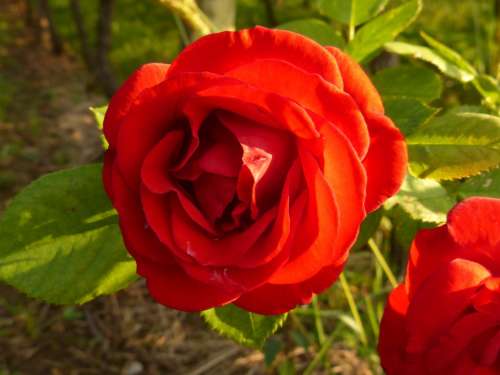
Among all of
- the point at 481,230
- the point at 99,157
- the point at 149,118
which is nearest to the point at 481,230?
the point at 481,230

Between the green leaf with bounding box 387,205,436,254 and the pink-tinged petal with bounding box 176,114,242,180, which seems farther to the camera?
the green leaf with bounding box 387,205,436,254

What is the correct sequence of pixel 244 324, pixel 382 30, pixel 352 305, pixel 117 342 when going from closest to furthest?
1. pixel 244 324
2. pixel 382 30
3. pixel 352 305
4. pixel 117 342

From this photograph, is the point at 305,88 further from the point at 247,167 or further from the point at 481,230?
the point at 481,230

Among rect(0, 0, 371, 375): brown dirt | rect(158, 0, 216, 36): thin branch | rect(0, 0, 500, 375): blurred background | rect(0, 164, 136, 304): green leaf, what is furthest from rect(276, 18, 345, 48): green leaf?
rect(0, 0, 371, 375): brown dirt

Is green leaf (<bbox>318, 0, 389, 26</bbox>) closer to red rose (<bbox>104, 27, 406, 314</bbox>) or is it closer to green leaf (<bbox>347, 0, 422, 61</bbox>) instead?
green leaf (<bbox>347, 0, 422, 61</bbox>)

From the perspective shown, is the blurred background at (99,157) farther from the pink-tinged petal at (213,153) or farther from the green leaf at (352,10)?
the pink-tinged petal at (213,153)

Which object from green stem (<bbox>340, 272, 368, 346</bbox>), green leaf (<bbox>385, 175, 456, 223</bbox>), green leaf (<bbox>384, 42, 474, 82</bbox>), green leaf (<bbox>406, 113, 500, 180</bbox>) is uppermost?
green leaf (<bbox>406, 113, 500, 180</bbox>)
